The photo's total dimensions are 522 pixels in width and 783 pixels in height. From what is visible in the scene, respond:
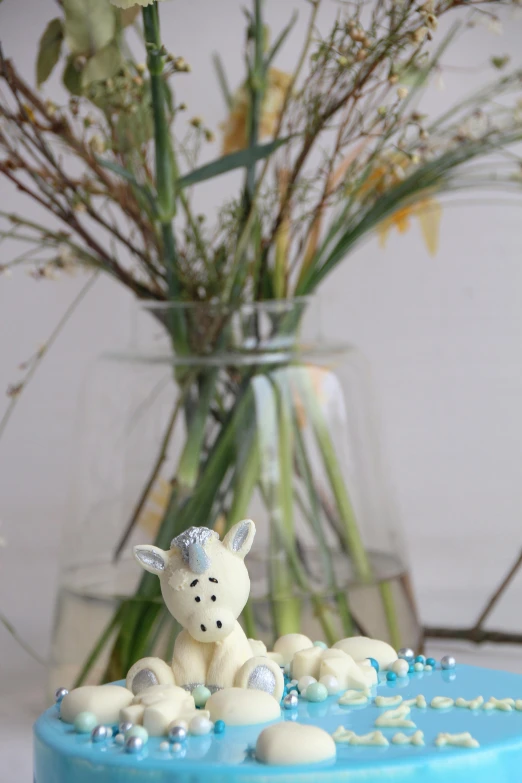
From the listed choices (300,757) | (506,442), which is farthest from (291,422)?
(506,442)

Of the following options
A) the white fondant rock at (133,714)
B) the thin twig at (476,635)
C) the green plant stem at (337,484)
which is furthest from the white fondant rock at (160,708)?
the thin twig at (476,635)

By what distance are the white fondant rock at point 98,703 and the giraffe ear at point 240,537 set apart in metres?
0.06

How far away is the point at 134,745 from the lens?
0.33 m

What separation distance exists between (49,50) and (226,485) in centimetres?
24

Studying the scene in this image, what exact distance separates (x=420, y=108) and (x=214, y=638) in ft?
2.29

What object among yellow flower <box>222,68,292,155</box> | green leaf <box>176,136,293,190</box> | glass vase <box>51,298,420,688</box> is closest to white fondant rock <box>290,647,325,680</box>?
glass vase <box>51,298,420,688</box>

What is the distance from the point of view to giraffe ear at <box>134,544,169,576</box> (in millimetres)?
385

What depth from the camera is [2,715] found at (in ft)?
2.09

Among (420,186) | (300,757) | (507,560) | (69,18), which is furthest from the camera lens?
(507,560)

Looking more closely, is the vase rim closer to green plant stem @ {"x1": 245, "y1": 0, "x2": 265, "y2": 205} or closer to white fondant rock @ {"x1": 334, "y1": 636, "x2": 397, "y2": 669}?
green plant stem @ {"x1": 245, "y1": 0, "x2": 265, "y2": 205}

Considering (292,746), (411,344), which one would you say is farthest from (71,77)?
(411,344)

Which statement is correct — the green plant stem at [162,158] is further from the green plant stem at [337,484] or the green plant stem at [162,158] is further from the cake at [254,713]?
the cake at [254,713]

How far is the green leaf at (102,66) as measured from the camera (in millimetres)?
506

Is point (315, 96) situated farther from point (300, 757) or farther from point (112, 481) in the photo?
point (300, 757)
